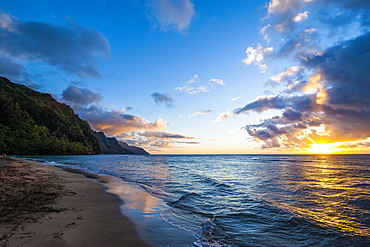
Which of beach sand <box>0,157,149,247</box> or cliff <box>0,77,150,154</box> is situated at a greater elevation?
cliff <box>0,77,150,154</box>

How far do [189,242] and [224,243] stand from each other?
1051mm

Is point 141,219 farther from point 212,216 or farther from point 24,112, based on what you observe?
point 24,112

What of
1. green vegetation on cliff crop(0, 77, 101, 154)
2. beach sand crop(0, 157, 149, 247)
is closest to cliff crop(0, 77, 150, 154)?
green vegetation on cliff crop(0, 77, 101, 154)

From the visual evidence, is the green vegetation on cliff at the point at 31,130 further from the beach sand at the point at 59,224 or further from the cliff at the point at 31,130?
the beach sand at the point at 59,224

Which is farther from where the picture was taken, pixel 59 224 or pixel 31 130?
pixel 31 130

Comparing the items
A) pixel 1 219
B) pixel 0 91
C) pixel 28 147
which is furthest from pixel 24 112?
pixel 1 219

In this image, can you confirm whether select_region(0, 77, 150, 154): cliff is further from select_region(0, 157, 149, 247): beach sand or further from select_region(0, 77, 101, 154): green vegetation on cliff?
select_region(0, 157, 149, 247): beach sand

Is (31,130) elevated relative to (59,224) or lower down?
elevated

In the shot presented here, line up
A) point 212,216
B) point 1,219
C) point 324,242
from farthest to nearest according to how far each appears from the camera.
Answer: point 212,216
point 324,242
point 1,219

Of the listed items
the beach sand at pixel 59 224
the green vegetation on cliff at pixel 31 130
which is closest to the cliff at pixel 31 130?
the green vegetation on cliff at pixel 31 130

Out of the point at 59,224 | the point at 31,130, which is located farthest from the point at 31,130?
the point at 59,224

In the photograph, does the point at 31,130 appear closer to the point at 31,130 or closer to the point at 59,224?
the point at 31,130

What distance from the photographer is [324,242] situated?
214 inches

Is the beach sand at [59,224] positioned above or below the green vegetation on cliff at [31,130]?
below
